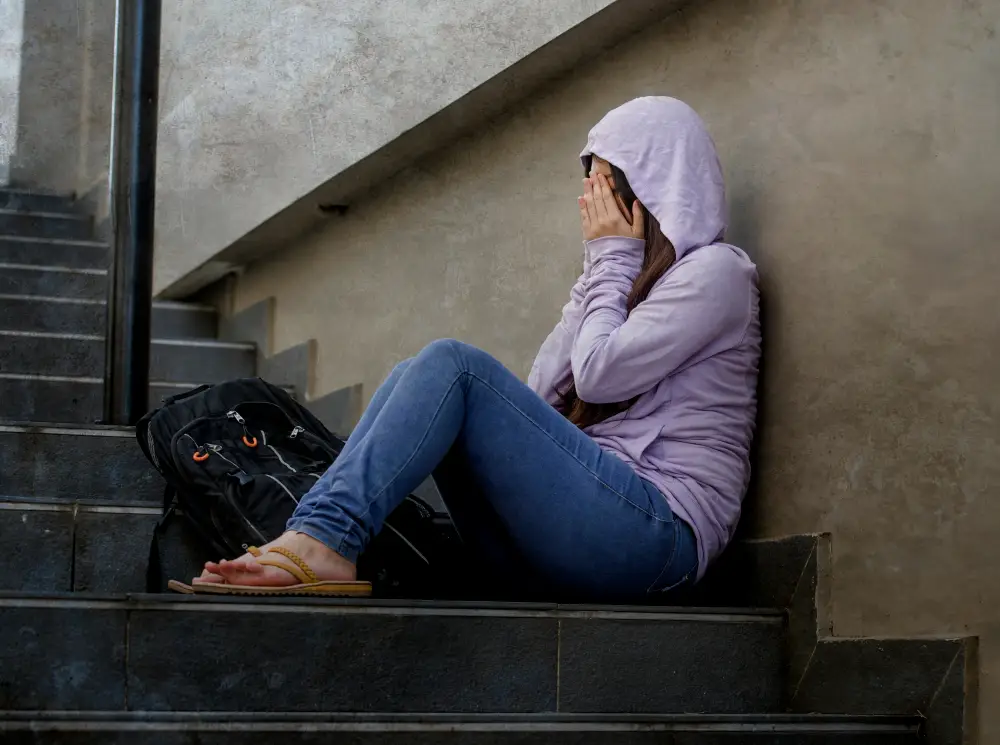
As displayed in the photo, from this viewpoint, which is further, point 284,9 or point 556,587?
point 284,9

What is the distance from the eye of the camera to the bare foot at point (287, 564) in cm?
191

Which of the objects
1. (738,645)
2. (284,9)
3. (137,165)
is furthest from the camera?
(284,9)

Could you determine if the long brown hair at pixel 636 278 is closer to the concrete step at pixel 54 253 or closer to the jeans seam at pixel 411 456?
the jeans seam at pixel 411 456

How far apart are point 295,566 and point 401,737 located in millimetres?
420

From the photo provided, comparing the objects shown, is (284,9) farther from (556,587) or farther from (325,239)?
(556,587)

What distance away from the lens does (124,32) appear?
10.0 ft

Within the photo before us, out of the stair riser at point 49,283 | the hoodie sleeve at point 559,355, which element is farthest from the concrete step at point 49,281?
the hoodie sleeve at point 559,355

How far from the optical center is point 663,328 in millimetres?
2205

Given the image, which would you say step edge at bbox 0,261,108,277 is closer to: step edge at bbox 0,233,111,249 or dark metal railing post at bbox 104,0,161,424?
step edge at bbox 0,233,111,249

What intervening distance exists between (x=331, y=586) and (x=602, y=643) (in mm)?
421

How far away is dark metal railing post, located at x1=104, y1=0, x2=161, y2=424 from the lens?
3.01m

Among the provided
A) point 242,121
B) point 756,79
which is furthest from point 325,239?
point 756,79

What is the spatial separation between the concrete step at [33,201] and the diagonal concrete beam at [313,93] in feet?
2.44

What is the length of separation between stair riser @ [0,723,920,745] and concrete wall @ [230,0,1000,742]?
323 millimetres
